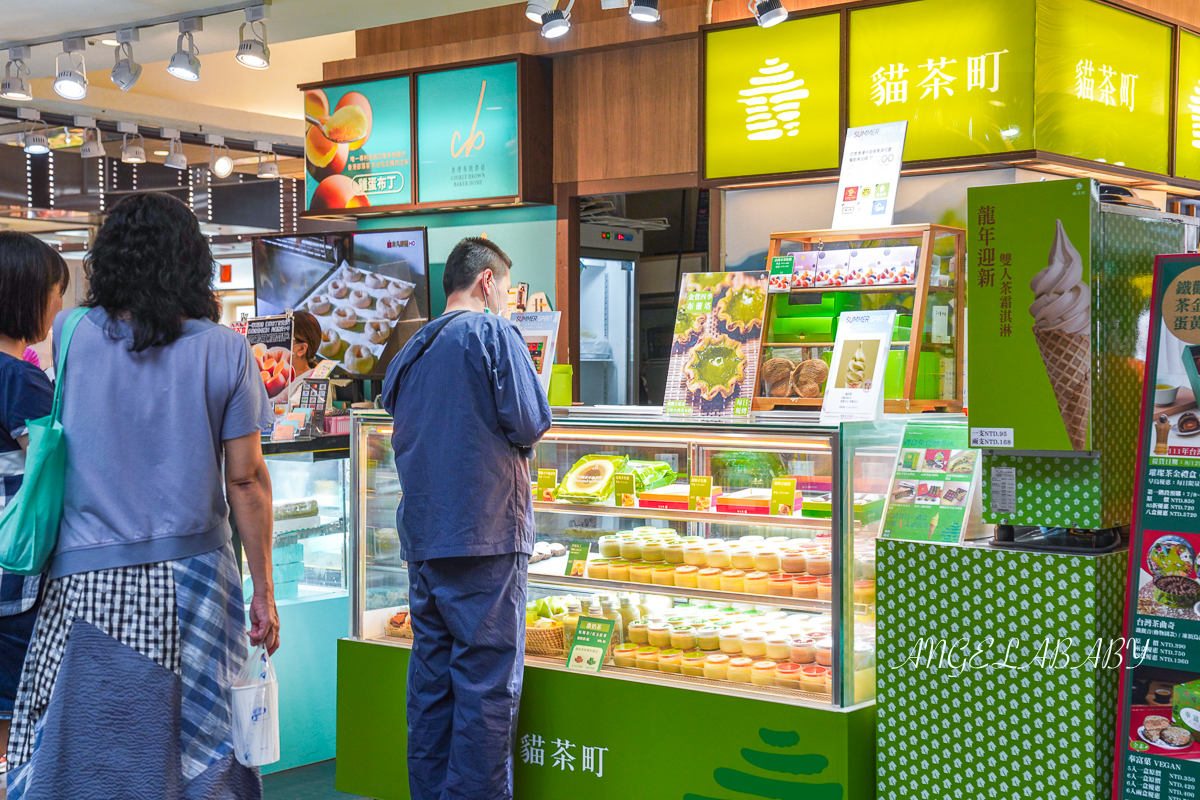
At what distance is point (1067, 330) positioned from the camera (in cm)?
270

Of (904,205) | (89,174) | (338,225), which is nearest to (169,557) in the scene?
(904,205)

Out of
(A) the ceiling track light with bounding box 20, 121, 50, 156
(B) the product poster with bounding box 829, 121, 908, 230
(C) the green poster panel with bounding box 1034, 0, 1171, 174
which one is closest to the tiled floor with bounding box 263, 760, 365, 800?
(B) the product poster with bounding box 829, 121, 908, 230

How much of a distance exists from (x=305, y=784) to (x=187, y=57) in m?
4.36

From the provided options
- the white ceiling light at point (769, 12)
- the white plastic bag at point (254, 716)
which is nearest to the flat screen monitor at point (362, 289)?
the white ceiling light at point (769, 12)

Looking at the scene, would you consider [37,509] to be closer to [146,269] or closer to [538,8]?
[146,269]

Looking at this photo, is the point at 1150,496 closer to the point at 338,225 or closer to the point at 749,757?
the point at 749,757

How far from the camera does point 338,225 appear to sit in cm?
816

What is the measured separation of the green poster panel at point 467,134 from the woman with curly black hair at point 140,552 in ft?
13.4

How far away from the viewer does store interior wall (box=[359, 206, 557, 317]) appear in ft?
22.3

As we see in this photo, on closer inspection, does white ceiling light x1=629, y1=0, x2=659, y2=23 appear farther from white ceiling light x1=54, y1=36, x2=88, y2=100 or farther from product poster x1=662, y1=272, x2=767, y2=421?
A: white ceiling light x1=54, y1=36, x2=88, y2=100

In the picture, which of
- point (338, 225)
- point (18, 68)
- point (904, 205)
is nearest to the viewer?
point (904, 205)

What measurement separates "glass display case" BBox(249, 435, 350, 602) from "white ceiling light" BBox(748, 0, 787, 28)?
2738 mm

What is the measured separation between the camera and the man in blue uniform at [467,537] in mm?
3516

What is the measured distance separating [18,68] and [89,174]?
3.68 meters
